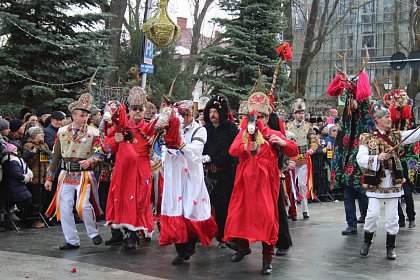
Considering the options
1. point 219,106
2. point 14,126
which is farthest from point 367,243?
point 14,126

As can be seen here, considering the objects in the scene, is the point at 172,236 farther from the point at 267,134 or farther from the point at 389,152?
the point at 389,152

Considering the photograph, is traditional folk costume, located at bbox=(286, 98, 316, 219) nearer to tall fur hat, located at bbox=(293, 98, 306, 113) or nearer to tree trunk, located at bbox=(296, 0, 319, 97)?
tall fur hat, located at bbox=(293, 98, 306, 113)

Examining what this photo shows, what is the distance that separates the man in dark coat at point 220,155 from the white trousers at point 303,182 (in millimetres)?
3691

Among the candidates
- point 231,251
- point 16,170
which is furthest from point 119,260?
point 16,170

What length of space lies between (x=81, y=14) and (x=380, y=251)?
33.3 feet

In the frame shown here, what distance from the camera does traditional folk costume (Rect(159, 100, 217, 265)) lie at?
26.0ft

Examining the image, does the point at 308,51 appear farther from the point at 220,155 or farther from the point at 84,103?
the point at 84,103

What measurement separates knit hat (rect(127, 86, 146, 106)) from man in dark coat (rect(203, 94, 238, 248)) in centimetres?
86

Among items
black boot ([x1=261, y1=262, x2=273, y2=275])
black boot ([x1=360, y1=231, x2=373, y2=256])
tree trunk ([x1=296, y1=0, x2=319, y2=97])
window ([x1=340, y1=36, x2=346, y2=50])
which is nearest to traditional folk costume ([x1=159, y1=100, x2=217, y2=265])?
black boot ([x1=261, y1=262, x2=273, y2=275])

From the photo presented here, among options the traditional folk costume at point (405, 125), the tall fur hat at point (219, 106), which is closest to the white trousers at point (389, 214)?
the tall fur hat at point (219, 106)

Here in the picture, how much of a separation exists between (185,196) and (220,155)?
114cm

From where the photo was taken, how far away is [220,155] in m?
9.07

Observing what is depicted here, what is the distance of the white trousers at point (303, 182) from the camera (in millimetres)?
12469

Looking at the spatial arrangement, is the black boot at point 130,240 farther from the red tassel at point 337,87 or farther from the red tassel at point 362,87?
the red tassel at point 362,87
